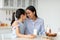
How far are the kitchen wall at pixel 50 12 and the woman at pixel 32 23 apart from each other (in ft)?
7.23

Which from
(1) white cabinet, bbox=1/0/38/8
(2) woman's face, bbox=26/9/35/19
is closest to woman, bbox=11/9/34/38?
(2) woman's face, bbox=26/9/35/19

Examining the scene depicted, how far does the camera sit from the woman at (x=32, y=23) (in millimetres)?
3427

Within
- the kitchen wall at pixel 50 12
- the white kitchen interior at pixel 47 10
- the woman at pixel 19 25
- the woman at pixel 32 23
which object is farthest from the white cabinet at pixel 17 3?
the woman at pixel 19 25

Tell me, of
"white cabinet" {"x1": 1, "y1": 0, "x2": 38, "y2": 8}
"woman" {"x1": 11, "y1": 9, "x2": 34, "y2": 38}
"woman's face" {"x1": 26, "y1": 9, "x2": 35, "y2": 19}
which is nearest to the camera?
"woman" {"x1": 11, "y1": 9, "x2": 34, "y2": 38}

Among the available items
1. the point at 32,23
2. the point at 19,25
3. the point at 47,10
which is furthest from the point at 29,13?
the point at 47,10

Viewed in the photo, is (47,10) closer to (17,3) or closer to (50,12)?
(50,12)

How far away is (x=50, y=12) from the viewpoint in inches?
227

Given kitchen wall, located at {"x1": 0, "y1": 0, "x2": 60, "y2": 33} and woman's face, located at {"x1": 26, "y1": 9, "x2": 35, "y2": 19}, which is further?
kitchen wall, located at {"x1": 0, "y1": 0, "x2": 60, "y2": 33}

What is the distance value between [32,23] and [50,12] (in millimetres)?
2379

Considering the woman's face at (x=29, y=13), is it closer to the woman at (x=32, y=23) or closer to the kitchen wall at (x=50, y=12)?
the woman at (x=32, y=23)

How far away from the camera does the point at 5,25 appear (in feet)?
18.2

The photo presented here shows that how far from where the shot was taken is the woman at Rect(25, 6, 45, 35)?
11.2 ft

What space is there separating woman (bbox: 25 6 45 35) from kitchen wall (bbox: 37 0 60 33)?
2.20 meters

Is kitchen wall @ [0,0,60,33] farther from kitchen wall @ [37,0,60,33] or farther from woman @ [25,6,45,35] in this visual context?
woman @ [25,6,45,35]
